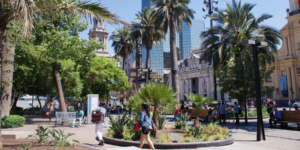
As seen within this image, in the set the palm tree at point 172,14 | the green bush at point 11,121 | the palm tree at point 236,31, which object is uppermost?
the palm tree at point 172,14

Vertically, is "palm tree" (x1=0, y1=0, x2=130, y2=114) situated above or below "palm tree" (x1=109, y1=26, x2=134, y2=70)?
below

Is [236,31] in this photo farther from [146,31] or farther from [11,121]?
[11,121]

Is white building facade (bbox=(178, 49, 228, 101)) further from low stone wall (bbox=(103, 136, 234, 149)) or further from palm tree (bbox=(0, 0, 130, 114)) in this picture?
palm tree (bbox=(0, 0, 130, 114))

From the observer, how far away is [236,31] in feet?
68.1

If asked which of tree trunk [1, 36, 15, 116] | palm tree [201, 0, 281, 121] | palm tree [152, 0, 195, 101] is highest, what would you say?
palm tree [152, 0, 195, 101]

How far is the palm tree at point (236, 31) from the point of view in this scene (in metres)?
20.2

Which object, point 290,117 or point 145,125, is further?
point 290,117

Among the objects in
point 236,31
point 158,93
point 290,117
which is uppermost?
point 236,31

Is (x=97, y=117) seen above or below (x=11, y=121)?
above

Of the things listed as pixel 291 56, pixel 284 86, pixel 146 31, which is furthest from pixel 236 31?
pixel 291 56

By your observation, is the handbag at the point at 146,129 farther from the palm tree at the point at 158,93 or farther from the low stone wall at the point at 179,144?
the palm tree at the point at 158,93

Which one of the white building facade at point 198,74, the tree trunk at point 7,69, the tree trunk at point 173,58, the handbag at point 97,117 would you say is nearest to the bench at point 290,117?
the handbag at point 97,117

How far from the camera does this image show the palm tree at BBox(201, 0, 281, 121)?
66.4 ft

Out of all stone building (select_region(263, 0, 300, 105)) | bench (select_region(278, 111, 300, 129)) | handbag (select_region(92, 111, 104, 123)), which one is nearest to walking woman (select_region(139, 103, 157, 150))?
handbag (select_region(92, 111, 104, 123))
